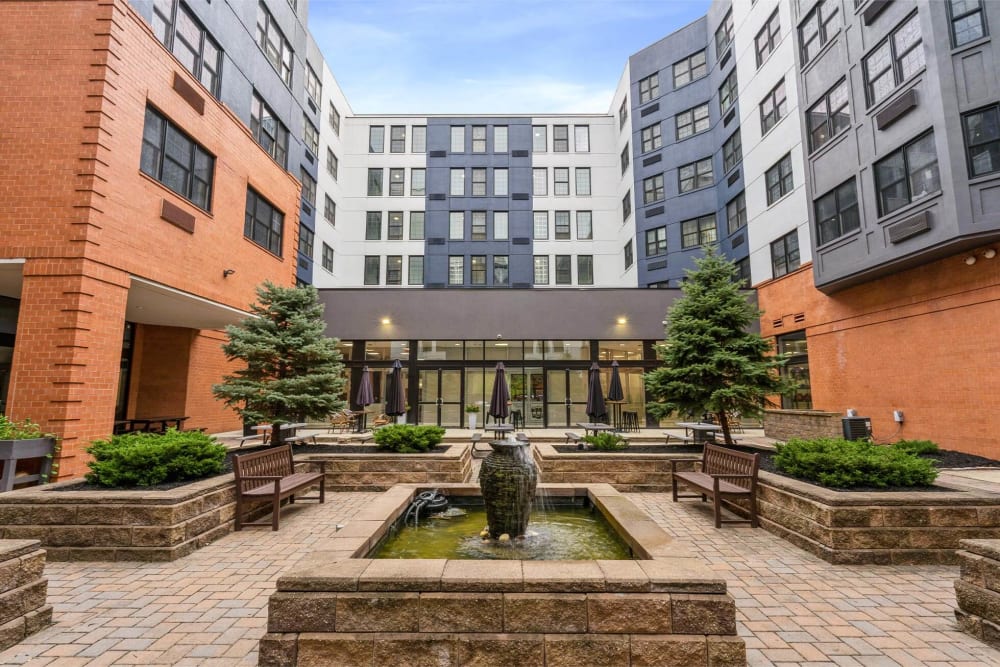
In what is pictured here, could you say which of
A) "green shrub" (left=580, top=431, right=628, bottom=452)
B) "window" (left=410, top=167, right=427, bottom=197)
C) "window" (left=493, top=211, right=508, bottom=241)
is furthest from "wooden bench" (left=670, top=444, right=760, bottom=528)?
"window" (left=410, top=167, right=427, bottom=197)

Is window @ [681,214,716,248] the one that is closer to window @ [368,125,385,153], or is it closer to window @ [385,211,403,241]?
window @ [385,211,403,241]

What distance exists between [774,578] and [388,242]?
27824mm

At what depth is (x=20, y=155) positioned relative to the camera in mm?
9219

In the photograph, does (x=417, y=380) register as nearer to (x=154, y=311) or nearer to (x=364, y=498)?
(x=154, y=311)

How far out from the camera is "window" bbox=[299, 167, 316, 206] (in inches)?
970

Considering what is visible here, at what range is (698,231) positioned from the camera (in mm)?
25062

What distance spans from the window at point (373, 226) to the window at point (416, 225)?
6.75ft

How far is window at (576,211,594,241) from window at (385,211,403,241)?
11425 mm

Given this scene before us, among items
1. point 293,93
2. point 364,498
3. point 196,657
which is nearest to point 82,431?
point 364,498

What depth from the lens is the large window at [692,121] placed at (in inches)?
997

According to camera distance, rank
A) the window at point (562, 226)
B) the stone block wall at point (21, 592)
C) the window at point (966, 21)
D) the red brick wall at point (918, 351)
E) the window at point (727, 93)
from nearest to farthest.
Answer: the stone block wall at point (21, 592), the window at point (966, 21), the red brick wall at point (918, 351), the window at point (727, 93), the window at point (562, 226)

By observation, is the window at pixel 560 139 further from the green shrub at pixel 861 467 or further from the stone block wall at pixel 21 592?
the stone block wall at pixel 21 592

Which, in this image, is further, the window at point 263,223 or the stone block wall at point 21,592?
the window at point 263,223

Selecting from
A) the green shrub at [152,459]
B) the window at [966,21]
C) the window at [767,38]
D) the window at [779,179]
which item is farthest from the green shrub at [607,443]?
the window at [767,38]
